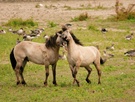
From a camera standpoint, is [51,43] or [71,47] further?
[51,43]

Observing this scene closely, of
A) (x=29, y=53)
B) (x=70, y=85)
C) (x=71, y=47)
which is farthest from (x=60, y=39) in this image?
(x=70, y=85)

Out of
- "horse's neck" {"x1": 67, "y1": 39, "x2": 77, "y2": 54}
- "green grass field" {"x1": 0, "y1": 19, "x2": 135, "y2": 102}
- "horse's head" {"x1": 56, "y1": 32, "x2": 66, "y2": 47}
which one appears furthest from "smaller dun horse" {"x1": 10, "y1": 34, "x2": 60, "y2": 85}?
"green grass field" {"x1": 0, "y1": 19, "x2": 135, "y2": 102}

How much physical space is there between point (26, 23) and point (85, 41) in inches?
273

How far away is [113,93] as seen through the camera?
37.1ft

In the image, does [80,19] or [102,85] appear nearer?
[102,85]

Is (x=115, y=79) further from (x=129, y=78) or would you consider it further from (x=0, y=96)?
(x=0, y=96)

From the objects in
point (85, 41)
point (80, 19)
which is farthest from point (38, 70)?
point (80, 19)

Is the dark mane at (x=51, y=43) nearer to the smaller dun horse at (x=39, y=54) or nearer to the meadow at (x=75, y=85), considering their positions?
the smaller dun horse at (x=39, y=54)

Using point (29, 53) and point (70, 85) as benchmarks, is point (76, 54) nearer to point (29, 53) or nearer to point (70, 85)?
point (70, 85)

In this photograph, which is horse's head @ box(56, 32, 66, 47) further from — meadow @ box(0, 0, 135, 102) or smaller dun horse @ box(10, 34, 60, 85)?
meadow @ box(0, 0, 135, 102)

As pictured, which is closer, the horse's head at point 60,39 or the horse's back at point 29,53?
the horse's head at point 60,39

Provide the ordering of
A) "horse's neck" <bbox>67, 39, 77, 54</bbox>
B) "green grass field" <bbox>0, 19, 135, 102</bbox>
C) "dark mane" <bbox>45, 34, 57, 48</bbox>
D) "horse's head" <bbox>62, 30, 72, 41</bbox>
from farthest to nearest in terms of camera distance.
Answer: "dark mane" <bbox>45, 34, 57, 48</bbox>, "horse's neck" <bbox>67, 39, 77, 54</bbox>, "horse's head" <bbox>62, 30, 72, 41</bbox>, "green grass field" <bbox>0, 19, 135, 102</bbox>

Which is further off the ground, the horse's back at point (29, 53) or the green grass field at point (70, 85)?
the horse's back at point (29, 53)

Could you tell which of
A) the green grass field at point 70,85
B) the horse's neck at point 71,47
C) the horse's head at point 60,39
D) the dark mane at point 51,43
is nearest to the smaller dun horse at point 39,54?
the dark mane at point 51,43
